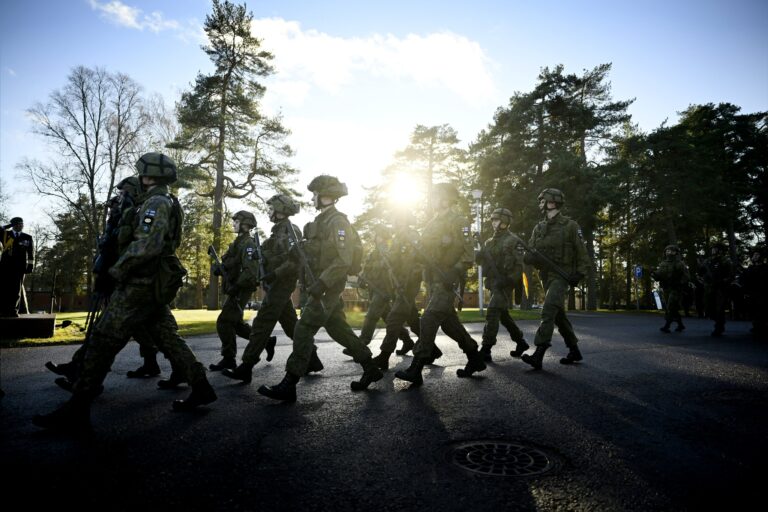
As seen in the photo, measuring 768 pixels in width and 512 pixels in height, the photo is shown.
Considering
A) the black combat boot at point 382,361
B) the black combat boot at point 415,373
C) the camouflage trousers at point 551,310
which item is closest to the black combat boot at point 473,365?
the black combat boot at point 415,373

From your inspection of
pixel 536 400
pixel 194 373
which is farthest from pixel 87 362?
pixel 536 400

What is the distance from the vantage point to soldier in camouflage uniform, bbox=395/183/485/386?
536cm

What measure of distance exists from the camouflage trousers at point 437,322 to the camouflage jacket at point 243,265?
8.75 ft

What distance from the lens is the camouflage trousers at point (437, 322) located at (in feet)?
17.4

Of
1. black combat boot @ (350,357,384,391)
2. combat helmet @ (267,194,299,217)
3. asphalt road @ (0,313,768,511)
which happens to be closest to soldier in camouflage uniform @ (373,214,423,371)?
asphalt road @ (0,313,768,511)

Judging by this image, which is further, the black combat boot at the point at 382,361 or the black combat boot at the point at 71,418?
the black combat boot at the point at 382,361

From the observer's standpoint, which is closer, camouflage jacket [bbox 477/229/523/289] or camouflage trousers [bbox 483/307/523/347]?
camouflage trousers [bbox 483/307/523/347]

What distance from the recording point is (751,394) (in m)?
4.70

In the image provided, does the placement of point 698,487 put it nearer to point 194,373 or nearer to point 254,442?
point 254,442

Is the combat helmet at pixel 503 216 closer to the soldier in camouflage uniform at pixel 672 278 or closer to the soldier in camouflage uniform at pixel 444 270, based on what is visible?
the soldier in camouflage uniform at pixel 444 270

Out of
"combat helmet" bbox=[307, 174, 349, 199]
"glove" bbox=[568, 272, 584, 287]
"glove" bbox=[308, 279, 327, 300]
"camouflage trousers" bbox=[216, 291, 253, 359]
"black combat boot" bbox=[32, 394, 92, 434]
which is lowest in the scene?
"black combat boot" bbox=[32, 394, 92, 434]

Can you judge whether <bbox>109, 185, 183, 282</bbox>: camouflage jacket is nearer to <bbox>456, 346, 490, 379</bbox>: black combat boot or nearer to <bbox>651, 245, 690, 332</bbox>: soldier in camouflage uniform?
<bbox>456, 346, 490, 379</bbox>: black combat boot

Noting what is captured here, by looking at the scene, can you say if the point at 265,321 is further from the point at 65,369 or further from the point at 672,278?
the point at 672,278

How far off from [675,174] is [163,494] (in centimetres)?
3696
